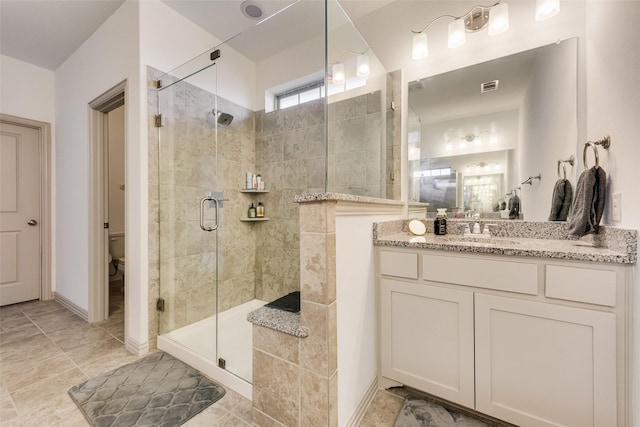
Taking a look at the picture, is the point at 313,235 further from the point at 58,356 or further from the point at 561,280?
the point at 58,356

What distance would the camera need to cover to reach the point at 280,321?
1154 mm

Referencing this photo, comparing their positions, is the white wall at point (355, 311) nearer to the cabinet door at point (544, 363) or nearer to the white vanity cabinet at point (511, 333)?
the white vanity cabinet at point (511, 333)

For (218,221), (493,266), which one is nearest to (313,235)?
(493,266)

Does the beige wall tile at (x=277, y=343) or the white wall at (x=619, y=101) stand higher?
the white wall at (x=619, y=101)

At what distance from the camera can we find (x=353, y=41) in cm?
186

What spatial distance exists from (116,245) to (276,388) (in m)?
3.56

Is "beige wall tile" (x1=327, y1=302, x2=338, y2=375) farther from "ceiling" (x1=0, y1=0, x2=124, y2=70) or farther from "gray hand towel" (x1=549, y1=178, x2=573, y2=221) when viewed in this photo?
"ceiling" (x1=0, y1=0, x2=124, y2=70)

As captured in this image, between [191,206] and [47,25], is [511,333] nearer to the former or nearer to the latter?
[191,206]

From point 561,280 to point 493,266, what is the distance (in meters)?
0.23

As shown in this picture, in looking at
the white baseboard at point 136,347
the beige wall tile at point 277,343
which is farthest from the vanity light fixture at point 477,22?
the white baseboard at point 136,347

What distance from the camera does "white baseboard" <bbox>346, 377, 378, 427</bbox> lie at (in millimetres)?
1222

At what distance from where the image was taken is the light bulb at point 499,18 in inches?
60.8

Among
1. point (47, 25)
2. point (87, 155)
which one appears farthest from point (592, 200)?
point (47, 25)

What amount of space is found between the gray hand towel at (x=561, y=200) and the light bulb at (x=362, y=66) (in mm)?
1467
